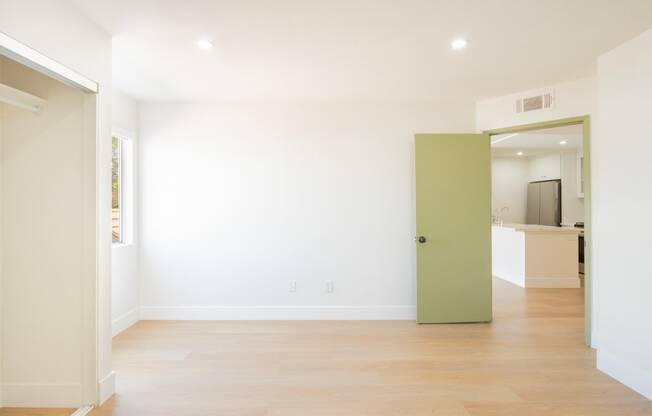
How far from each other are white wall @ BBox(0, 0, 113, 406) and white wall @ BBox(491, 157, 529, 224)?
8.18m

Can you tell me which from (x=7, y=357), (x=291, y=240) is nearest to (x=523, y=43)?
(x=291, y=240)

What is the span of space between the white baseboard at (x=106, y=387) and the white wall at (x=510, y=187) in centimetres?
820

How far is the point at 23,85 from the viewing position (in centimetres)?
240

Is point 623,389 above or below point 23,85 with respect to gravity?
below

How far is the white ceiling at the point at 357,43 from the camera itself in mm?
2285

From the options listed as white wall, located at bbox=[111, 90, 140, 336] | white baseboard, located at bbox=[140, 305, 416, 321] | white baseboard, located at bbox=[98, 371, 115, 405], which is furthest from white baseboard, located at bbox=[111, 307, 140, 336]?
white baseboard, located at bbox=[98, 371, 115, 405]

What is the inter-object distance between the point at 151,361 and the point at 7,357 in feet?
3.22

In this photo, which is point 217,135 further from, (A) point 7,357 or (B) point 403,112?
(A) point 7,357


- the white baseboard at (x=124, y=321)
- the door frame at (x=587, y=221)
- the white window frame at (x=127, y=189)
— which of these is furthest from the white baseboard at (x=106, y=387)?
the door frame at (x=587, y=221)

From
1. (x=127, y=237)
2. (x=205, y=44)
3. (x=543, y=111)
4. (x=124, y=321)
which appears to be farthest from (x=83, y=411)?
(x=543, y=111)

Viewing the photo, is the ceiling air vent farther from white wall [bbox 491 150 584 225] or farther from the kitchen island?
white wall [bbox 491 150 584 225]

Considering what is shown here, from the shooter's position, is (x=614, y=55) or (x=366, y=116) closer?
(x=614, y=55)

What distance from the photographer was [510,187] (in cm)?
873

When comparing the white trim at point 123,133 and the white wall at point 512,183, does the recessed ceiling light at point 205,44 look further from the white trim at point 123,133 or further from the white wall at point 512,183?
the white wall at point 512,183
